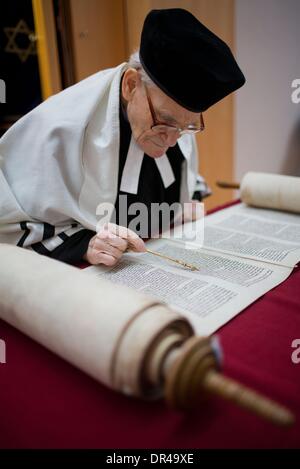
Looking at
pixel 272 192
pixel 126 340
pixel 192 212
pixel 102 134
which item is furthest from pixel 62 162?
pixel 272 192

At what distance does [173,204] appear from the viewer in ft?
4.98

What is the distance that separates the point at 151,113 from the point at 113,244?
16.8 inches

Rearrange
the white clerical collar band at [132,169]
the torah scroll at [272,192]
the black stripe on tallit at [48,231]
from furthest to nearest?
the torah scroll at [272,192]
the white clerical collar band at [132,169]
the black stripe on tallit at [48,231]

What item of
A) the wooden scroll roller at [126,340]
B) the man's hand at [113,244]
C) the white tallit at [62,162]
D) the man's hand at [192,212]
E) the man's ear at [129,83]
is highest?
the man's ear at [129,83]

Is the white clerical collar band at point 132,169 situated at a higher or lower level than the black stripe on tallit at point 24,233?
higher

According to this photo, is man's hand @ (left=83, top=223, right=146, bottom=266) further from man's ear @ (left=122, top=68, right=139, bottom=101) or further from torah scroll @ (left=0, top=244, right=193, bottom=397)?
man's ear @ (left=122, top=68, right=139, bottom=101)

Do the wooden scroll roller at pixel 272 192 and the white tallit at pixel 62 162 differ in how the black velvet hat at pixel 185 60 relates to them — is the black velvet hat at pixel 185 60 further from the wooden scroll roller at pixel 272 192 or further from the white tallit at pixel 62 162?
the wooden scroll roller at pixel 272 192

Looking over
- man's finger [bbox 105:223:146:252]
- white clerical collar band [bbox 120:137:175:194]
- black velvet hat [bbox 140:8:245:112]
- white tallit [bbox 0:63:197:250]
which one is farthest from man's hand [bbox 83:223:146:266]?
black velvet hat [bbox 140:8:245:112]

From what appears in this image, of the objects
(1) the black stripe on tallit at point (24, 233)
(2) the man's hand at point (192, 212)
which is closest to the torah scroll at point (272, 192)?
(2) the man's hand at point (192, 212)

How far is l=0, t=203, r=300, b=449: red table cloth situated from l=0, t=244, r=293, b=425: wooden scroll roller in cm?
4

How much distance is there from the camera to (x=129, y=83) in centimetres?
115

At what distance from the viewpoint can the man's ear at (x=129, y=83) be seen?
112cm

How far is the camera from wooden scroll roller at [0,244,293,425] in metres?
0.49

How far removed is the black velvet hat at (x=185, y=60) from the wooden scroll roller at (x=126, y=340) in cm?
64
